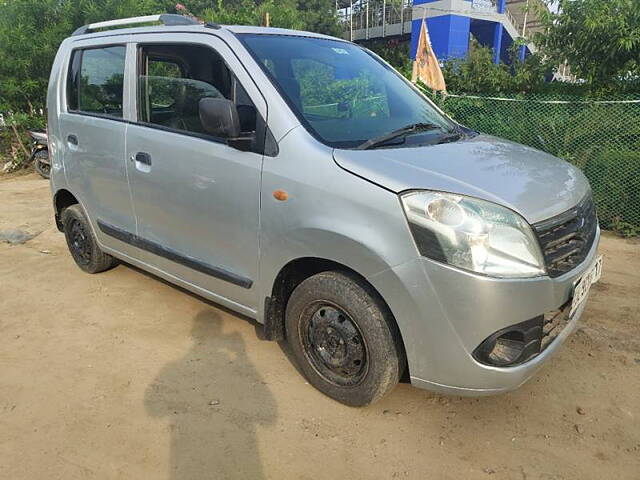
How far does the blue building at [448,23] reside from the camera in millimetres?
20328

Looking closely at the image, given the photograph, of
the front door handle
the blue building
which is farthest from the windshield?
the blue building

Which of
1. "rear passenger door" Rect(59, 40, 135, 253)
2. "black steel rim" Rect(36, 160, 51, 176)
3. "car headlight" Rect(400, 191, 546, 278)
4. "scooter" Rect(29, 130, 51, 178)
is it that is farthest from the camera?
"black steel rim" Rect(36, 160, 51, 176)

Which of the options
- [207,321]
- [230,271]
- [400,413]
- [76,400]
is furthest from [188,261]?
[400,413]

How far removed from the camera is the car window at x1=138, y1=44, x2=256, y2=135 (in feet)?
9.27

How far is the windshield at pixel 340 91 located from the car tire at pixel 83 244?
2.20 meters

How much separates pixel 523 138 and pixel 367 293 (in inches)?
190

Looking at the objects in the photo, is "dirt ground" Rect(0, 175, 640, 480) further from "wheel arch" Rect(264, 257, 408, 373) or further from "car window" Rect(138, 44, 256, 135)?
"car window" Rect(138, 44, 256, 135)

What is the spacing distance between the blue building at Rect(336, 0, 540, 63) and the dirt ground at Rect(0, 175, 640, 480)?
12986 mm

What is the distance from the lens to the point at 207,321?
363 centimetres

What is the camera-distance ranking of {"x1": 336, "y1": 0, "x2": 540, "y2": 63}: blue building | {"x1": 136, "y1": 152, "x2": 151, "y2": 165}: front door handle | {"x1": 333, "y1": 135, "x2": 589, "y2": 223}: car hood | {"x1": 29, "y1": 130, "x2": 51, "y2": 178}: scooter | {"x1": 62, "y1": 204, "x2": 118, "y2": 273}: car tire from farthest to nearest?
{"x1": 336, "y1": 0, "x2": 540, "y2": 63}: blue building, {"x1": 29, "y1": 130, "x2": 51, "y2": 178}: scooter, {"x1": 62, "y1": 204, "x2": 118, "y2": 273}: car tire, {"x1": 136, "y1": 152, "x2": 151, "y2": 165}: front door handle, {"x1": 333, "y1": 135, "x2": 589, "y2": 223}: car hood

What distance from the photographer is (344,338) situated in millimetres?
2557

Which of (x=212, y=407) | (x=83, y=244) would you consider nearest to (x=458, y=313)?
(x=212, y=407)

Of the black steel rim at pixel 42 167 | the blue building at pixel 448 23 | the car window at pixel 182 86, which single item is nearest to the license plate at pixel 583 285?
the car window at pixel 182 86

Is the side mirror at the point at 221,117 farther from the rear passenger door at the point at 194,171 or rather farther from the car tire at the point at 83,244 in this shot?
the car tire at the point at 83,244
